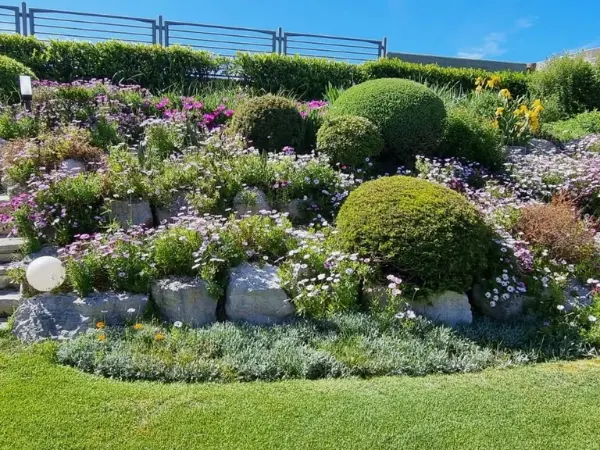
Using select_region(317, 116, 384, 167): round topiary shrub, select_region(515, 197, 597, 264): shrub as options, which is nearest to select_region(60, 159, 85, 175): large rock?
select_region(317, 116, 384, 167): round topiary shrub

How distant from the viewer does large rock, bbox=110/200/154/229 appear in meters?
4.90

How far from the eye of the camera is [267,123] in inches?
253

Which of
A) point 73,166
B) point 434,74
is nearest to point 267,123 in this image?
point 73,166

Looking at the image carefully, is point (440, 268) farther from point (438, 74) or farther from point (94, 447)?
point (438, 74)

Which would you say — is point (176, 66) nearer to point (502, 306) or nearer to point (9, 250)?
point (9, 250)

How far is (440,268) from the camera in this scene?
401cm

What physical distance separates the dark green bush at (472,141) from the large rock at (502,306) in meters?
3.19

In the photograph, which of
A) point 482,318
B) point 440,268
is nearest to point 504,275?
point 482,318

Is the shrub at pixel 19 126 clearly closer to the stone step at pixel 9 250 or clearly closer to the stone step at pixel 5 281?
the stone step at pixel 9 250

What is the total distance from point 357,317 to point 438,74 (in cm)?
1002

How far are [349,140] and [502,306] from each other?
2761mm

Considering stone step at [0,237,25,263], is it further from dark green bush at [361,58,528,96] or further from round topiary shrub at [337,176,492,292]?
dark green bush at [361,58,528,96]

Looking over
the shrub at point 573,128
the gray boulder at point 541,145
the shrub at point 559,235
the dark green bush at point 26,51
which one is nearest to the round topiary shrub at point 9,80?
the dark green bush at point 26,51

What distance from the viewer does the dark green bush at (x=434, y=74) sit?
38.2ft
